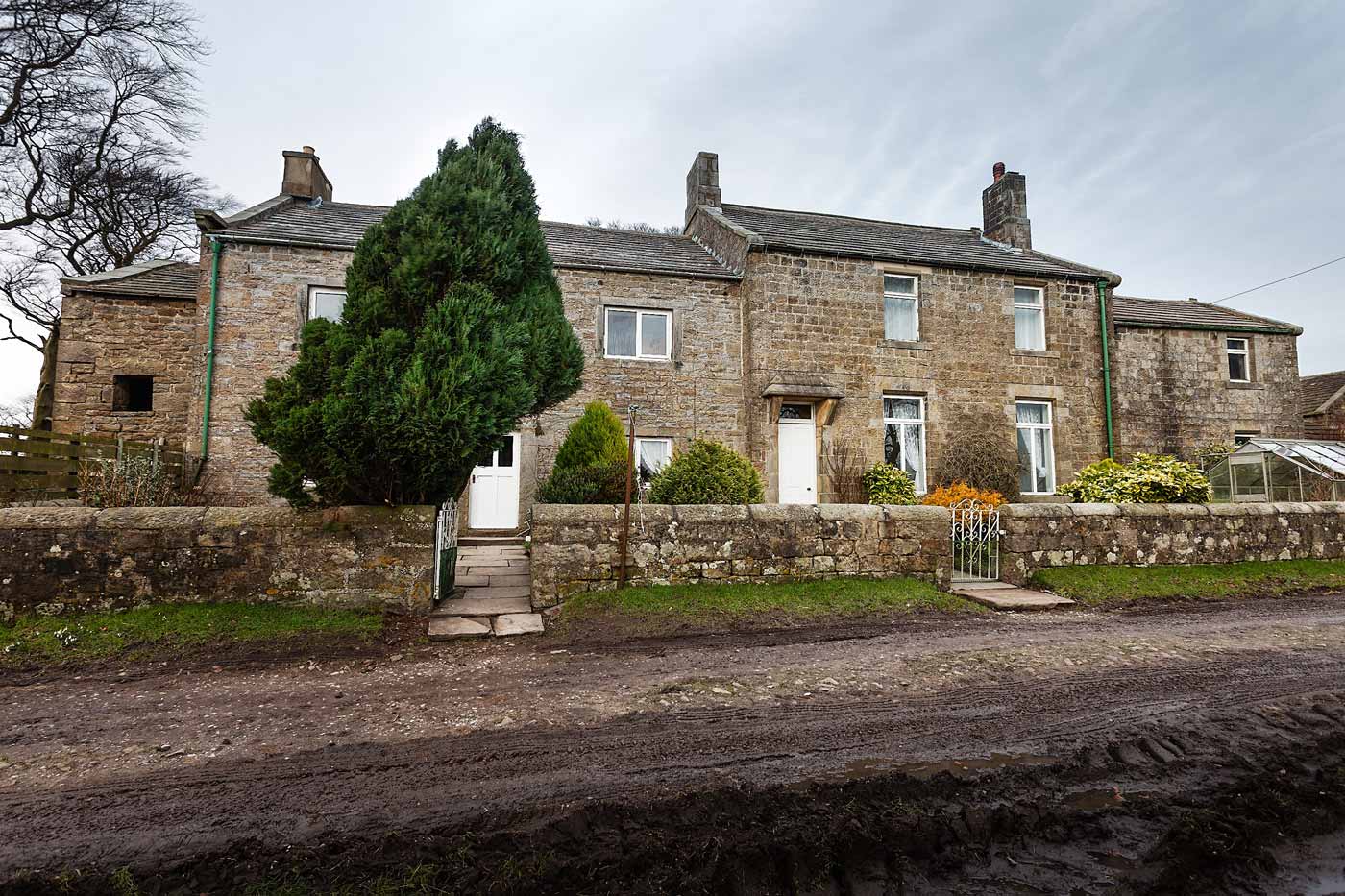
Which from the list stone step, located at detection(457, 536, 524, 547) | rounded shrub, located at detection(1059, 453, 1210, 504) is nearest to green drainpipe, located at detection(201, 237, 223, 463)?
stone step, located at detection(457, 536, 524, 547)

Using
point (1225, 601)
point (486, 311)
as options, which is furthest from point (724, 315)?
point (1225, 601)

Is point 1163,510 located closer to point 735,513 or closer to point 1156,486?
point 1156,486

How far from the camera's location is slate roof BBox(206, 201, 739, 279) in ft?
40.2

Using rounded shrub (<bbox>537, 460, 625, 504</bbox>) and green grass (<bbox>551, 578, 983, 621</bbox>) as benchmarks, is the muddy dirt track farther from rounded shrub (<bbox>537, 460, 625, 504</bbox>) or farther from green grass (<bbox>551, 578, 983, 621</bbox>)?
rounded shrub (<bbox>537, 460, 625, 504</bbox>)

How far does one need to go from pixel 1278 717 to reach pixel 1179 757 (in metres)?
1.08

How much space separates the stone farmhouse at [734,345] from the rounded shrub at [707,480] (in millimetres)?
5442

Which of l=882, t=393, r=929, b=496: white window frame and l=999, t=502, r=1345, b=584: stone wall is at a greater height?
l=882, t=393, r=929, b=496: white window frame

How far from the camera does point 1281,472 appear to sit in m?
12.8

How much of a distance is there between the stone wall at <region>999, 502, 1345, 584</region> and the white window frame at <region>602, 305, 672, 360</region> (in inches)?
302

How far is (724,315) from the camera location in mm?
13656

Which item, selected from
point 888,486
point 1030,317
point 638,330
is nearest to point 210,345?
point 638,330

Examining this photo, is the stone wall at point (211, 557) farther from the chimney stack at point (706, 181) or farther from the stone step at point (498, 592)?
the chimney stack at point (706, 181)

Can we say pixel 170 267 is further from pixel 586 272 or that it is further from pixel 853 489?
pixel 853 489

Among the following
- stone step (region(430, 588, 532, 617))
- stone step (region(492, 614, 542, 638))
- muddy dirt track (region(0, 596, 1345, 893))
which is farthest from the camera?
stone step (region(430, 588, 532, 617))
